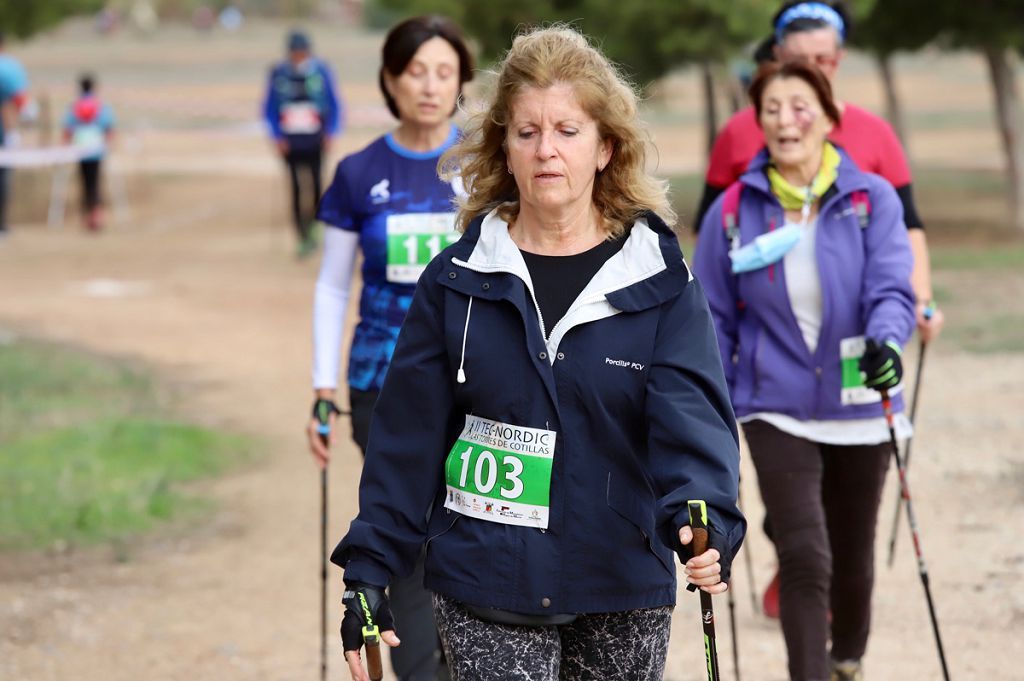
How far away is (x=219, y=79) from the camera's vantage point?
52.2 metres

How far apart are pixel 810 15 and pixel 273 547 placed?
12.1 feet

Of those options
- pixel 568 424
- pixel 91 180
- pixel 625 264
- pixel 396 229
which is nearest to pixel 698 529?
pixel 568 424

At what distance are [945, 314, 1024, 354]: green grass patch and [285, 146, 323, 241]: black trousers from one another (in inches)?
277

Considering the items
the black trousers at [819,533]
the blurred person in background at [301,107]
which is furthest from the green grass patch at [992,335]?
the blurred person in background at [301,107]

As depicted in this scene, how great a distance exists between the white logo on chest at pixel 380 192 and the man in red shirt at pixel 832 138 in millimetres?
1288

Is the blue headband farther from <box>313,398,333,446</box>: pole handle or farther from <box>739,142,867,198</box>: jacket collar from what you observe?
<box>313,398,333,446</box>: pole handle

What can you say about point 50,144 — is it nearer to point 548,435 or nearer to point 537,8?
point 537,8

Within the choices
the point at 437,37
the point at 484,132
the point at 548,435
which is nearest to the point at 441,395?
the point at 548,435

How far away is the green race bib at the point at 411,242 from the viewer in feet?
16.5

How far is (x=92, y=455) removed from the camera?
9.52 m

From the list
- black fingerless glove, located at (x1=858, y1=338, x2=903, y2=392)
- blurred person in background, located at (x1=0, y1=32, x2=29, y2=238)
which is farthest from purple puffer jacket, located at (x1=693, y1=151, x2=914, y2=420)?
blurred person in background, located at (x1=0, y1=32, x2=29, y2=238)

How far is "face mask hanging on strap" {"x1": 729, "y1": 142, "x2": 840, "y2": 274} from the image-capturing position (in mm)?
5016

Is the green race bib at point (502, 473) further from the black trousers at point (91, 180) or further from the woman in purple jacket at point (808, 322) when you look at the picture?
the black trousers at point (91, 180)

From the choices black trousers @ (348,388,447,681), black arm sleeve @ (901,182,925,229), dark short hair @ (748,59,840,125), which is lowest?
black trousers @ (348,388,447,681)
